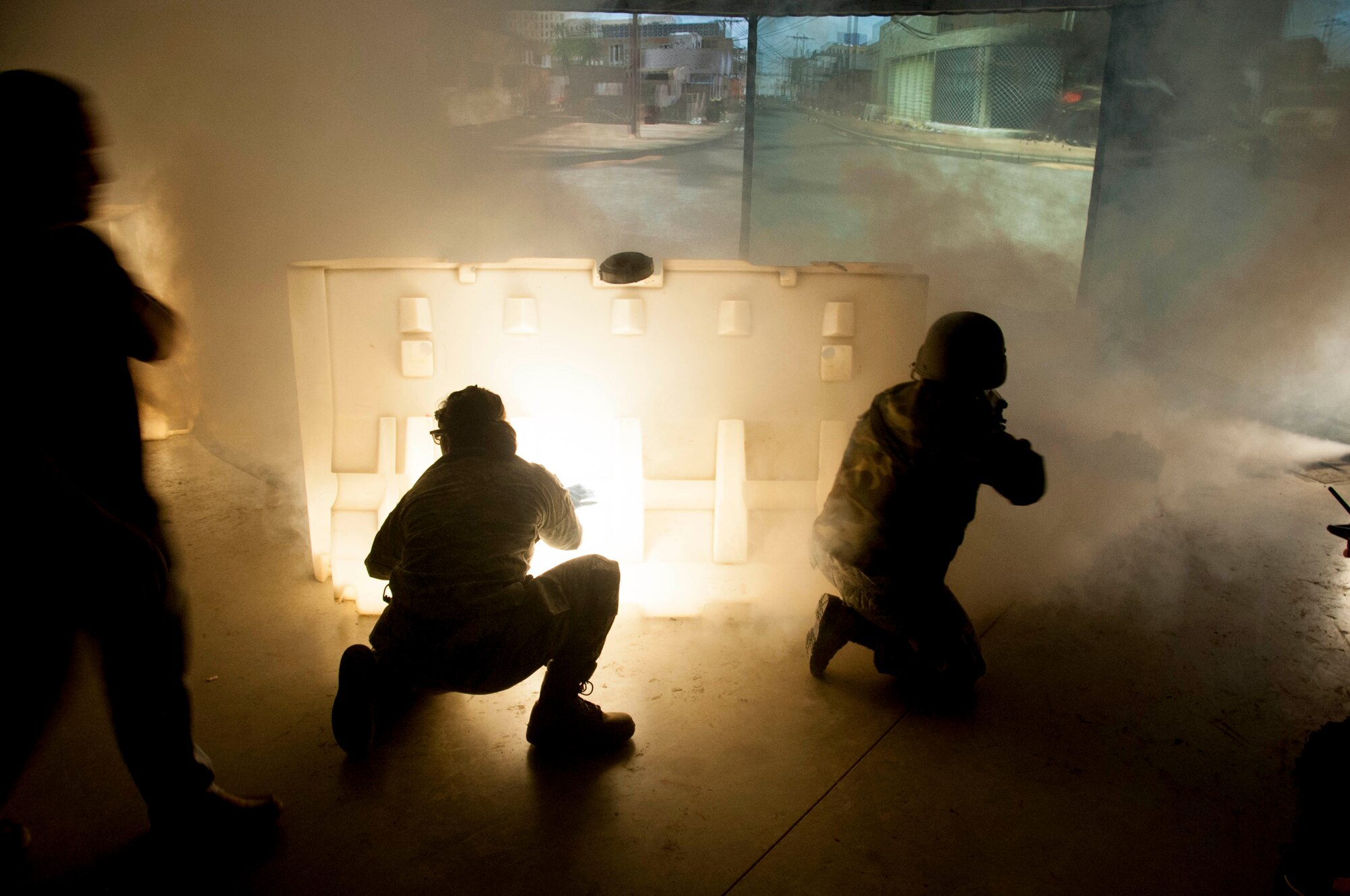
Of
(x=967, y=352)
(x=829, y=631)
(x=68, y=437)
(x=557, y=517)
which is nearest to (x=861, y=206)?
(x=967, y=352)

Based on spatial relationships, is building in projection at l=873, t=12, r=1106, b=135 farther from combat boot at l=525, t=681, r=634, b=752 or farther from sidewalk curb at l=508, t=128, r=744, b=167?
combat boot at l=525, t=681, r=634, b=752

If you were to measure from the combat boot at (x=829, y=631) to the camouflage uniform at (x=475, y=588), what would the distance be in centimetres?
82

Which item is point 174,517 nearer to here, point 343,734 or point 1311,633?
point 343,734

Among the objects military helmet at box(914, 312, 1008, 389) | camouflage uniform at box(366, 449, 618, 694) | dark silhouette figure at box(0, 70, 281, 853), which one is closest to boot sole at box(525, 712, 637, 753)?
camouflage uniform at box(366, 449, 618, 694)

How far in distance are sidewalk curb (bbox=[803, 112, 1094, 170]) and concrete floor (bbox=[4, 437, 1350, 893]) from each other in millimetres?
3152

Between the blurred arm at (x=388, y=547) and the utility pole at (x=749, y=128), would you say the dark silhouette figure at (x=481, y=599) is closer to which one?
the blurred arm at (x=388, y=547)

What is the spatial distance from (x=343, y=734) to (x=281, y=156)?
11.8 ft

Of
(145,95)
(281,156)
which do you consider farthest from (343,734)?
(145,95)

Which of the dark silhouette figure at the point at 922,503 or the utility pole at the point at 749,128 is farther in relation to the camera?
the utility pole at the point at 749,128

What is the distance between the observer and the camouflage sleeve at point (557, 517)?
9.00 ft

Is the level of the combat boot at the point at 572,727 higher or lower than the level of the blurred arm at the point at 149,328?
lower

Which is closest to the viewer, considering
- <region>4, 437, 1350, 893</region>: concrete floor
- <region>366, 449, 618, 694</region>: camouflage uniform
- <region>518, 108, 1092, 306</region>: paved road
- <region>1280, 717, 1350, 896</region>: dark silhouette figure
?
<region>1280, 717, 1350, 896</region>: dark silhouette figure

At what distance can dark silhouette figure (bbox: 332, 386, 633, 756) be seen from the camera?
2523mm

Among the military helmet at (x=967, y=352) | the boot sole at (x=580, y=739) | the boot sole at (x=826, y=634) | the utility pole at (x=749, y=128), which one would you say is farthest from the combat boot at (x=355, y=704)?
the utility pole at (x=749, y=128)
